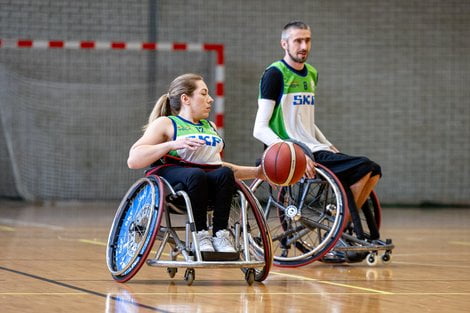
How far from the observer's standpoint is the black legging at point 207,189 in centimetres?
407

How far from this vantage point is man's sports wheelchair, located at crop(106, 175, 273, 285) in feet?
13.1

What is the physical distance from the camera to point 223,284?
423cm

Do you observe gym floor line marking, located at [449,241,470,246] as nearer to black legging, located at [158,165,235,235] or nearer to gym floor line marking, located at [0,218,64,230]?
gym floor line marking, located at [0,218,64,230]

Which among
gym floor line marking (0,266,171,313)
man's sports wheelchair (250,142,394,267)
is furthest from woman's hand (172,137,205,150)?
man's sports wheelchair (250,142,394,267)

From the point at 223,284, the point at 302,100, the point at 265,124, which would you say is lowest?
the point at 223,284

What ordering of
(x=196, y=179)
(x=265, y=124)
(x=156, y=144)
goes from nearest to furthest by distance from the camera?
(x=196, y=179) < (x=156, y=144) < (x=265, y=124)

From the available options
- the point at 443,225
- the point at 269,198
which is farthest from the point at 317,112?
the point at 269,198

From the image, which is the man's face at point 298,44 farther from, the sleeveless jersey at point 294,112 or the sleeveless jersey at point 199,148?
→ the sleeveless jersey at point 199,148

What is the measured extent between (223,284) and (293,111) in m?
1.42

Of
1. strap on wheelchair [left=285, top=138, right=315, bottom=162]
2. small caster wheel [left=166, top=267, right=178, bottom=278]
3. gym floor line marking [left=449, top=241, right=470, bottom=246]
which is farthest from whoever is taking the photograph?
gym floor line marking [left=449, top=241, right=470, bottom=246]

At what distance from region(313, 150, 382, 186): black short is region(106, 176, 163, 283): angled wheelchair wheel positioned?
1.32 metres

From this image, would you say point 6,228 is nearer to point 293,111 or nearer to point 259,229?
point 293,111

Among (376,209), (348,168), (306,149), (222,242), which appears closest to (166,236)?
(222,242)

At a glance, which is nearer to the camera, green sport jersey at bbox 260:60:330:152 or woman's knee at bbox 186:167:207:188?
woman's knee at bbox 186:167:207:188
